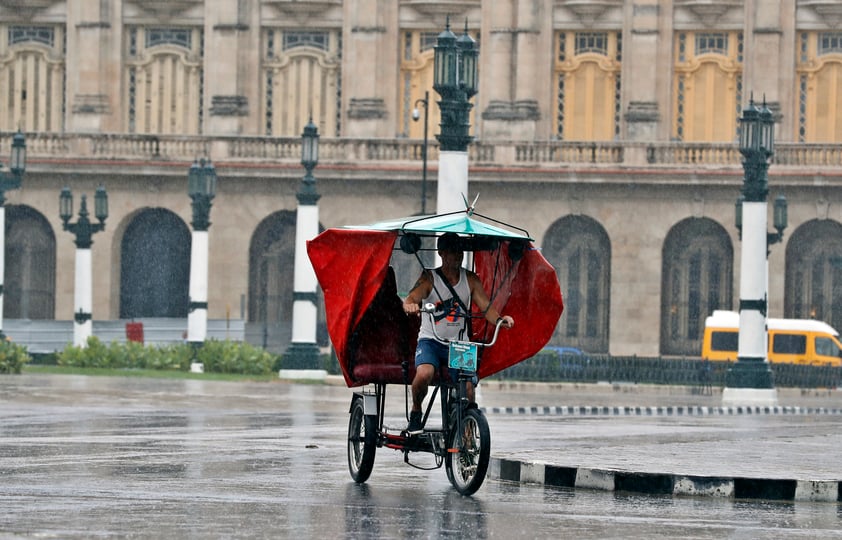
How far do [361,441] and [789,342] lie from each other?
37.5m

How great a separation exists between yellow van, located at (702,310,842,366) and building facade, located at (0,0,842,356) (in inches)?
99.9

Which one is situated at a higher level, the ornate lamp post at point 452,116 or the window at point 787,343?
the ornate lamp post at point 452,116

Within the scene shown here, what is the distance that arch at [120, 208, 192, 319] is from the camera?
5612 cm

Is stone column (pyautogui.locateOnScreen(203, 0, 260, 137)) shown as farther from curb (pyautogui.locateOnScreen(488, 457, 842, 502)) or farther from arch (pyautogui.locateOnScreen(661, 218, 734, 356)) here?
curb (pyautogui.locateOnScreen(488, 457, 842, 502))

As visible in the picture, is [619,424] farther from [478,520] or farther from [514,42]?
[514,42]

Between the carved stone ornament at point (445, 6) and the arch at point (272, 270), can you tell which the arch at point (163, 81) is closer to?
the arch at point (272, 270)

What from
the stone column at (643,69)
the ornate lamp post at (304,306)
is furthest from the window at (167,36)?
the ornate lamp post at (304,306)

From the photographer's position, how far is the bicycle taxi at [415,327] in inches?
534

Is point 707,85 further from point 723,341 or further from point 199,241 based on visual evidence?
point 199,241

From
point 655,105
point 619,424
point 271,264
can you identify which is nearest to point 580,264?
point 655,105

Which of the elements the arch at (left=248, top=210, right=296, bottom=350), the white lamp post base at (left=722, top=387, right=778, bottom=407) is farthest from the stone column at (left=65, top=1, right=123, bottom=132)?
the white lamp post base at (left=722, top=387, right=778, bottom=407)

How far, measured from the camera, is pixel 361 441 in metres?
14.2

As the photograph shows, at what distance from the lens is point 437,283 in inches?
549

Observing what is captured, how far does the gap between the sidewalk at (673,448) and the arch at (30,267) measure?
25533 mm
